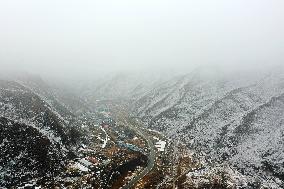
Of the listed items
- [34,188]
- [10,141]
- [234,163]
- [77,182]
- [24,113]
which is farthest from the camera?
[24,113]

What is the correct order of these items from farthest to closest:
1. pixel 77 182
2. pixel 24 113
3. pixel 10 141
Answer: pixel 24 113
pixel 10 141
pixel 77 182

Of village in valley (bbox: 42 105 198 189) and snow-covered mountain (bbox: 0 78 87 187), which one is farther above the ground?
snow-covered mountain (bbox: 0 78 87 187)

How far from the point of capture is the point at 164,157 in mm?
185125

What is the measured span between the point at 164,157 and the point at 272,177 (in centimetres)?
5333

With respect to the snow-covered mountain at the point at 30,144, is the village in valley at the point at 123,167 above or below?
below

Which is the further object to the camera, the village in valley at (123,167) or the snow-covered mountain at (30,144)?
the village in valley at (123,167)

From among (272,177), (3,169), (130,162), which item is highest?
(3,169)

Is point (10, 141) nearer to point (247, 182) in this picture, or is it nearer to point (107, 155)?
point (107, 155)

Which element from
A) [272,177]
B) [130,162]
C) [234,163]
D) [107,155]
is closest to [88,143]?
[107,155]

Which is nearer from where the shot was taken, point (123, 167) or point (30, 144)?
point (30, 144)

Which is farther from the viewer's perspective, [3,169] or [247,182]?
[247,182]

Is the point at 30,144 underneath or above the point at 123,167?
above

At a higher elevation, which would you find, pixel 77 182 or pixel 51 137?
pixel 51 137

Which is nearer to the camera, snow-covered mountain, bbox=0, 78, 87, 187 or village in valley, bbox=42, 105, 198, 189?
snow-covered mountain, bbox=0, 78, 87, 187
